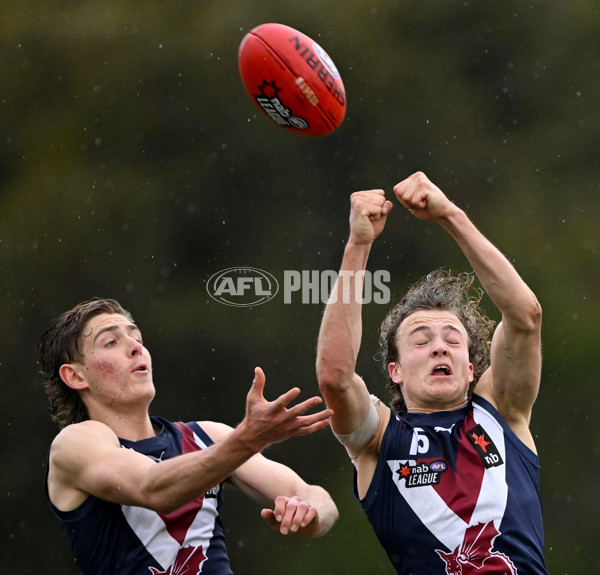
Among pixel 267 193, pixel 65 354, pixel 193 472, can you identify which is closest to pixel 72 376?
pixel 65 354

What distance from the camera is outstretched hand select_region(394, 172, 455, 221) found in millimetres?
4016

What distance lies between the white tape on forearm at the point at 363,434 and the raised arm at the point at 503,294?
49cm

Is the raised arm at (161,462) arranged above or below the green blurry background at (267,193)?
below

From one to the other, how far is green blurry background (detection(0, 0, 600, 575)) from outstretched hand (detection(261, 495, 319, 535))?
4.69 metres

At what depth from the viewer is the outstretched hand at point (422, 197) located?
4.02m

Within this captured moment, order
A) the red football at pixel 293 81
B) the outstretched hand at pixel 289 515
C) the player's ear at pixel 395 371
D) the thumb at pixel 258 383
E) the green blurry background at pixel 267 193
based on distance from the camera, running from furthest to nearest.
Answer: the green blurry background at pixel 267 193 → the red football at pixel 293 81 → the player's ear at pixel 395 371 → the outstretched hand at pixel 289 515 → the thumb at pixel 258 383

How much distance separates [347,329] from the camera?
395 centimetres

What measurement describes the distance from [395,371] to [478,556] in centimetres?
90

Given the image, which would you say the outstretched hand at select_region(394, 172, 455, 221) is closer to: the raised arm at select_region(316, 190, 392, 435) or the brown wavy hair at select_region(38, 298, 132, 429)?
the raised arm at select_region(316, 190, 392, 435)

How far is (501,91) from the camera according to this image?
A: 32.2 ft

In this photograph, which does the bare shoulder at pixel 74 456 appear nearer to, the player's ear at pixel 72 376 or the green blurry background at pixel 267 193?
the player's ear at pixel 72 376

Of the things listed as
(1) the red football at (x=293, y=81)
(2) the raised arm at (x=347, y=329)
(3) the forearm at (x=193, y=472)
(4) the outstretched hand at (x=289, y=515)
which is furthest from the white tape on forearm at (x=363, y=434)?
(1) the red football at (x=293, y=81)

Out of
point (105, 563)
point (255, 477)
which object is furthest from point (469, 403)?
point (105, 563)

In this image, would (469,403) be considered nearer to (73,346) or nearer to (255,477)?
(255,477)
